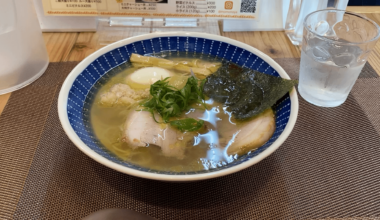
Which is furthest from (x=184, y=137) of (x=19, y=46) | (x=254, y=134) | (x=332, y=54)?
(x=19, y=46)

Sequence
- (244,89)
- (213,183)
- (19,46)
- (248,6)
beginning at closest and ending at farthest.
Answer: (213,183)
(244,89)
(19,46)
(248,6)

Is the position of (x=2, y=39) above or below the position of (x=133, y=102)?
above

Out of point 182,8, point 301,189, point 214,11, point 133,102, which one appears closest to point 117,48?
point 133,102

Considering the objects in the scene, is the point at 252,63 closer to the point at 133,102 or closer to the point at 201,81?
the point at 201,81

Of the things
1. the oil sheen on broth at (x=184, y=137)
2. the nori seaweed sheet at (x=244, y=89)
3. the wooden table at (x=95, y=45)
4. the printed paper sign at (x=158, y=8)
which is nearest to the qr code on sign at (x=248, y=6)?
the printed paper sign at (x=158, y=8)

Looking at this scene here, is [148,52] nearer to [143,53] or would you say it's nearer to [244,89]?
[143,53]

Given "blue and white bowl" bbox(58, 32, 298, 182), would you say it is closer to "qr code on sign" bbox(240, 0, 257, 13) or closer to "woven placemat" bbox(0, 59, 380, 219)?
"woven placemat" bbox(0, 59, 380, 219)

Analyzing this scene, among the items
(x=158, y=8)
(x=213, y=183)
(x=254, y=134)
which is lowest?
(x=213, y=183)

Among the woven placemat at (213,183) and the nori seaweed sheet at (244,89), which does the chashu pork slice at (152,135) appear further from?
the nori seaweed sheet at (244,89)
